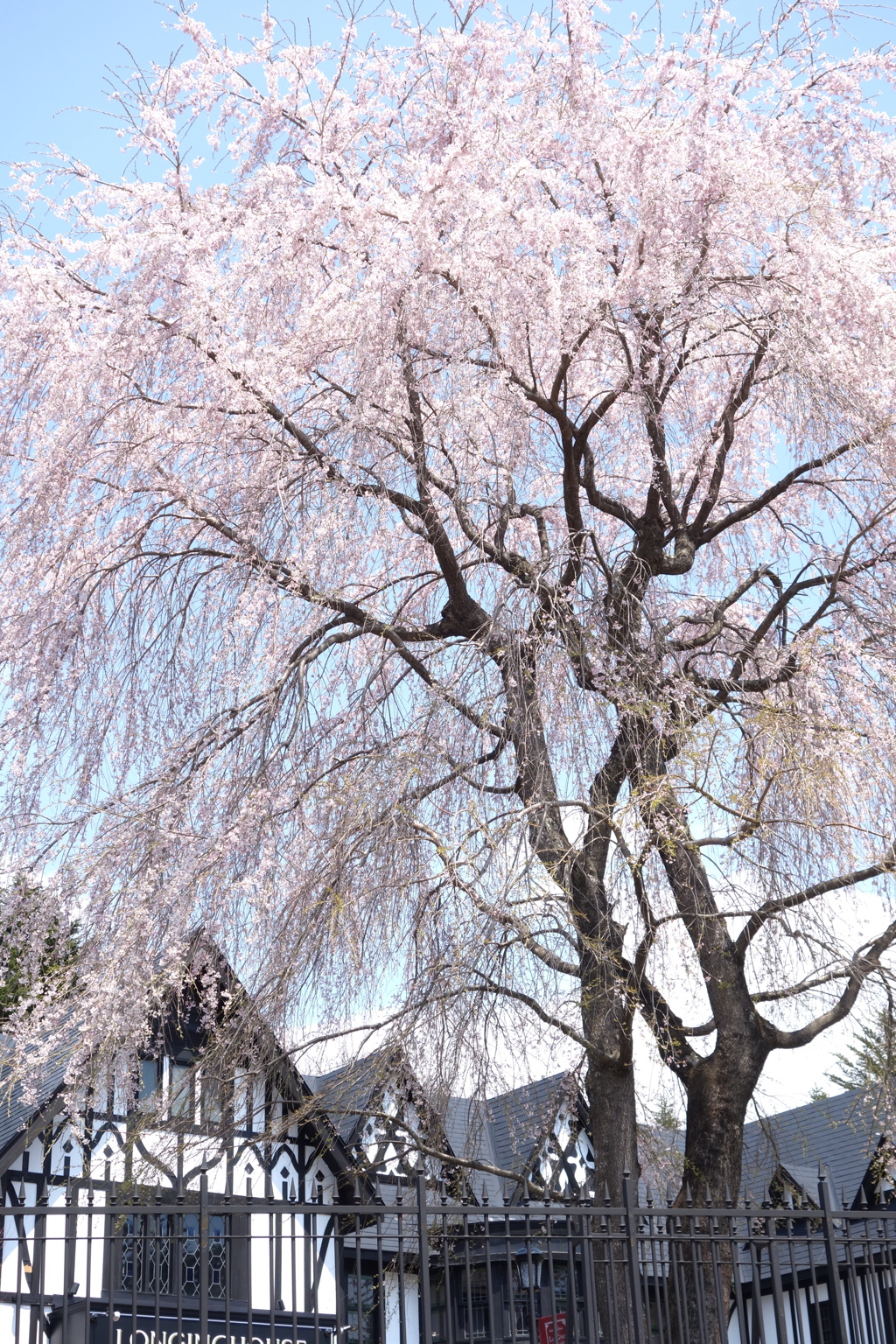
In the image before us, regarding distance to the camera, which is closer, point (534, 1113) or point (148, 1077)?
point (534, 1113)

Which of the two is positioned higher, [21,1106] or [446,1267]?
[21,1106]

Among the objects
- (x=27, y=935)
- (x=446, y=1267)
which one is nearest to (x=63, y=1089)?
(x=27, y=935)

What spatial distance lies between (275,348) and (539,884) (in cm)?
441

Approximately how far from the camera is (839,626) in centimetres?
984

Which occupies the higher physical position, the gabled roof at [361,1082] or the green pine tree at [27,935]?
the green pine tree at [27,935]

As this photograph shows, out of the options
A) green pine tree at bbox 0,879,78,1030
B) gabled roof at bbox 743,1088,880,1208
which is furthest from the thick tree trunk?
gabled roof at bbox 743,1088,880,1208

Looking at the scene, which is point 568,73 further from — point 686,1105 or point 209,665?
point 686,1105

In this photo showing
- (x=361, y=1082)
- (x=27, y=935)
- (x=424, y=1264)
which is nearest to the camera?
(x=424, y=1264)

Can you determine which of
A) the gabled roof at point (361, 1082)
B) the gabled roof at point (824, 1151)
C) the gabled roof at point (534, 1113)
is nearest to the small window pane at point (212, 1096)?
the gabled roof at point (361, 1082)

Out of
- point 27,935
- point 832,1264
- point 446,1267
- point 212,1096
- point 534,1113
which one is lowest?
point 832,1264

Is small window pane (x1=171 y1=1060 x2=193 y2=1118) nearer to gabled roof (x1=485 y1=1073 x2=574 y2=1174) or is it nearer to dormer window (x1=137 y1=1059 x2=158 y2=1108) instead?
gabled roof (x1=485 y1=1073 x2=574 y2=1174)

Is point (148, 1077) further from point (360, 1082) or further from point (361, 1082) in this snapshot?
point (360, 1082)

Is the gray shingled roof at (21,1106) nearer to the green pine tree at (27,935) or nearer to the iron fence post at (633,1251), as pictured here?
the green pine tree at (27,935)

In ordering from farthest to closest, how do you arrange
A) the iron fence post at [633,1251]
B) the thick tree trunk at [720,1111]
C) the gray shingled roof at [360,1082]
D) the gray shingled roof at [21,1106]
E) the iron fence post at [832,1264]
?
the gray shingled roof at [21,1106], the thick tree trunk at [720,1111], the gray shingled roof at [360,1082], the iron fence post at [832,1264], the iron fence post at [633,1251]
